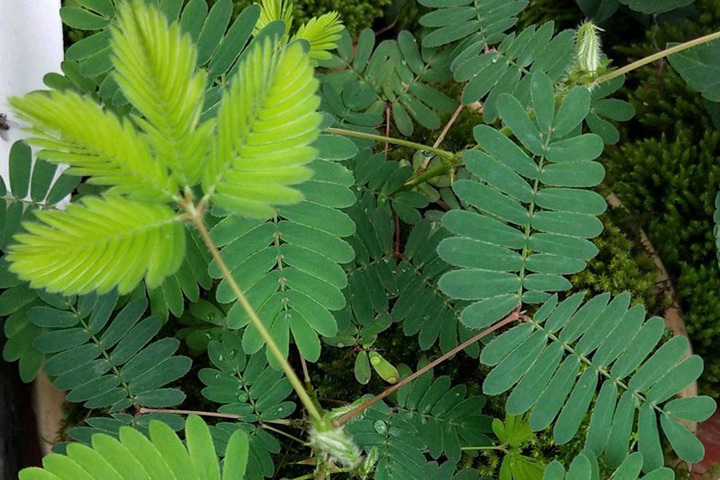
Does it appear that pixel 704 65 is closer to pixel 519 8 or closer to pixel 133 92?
pixel 519 8

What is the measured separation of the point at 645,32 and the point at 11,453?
1866mm

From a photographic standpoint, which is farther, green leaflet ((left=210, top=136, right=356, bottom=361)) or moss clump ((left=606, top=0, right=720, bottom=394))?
moss clump ((left=606, top=0, right=720, bottom=394))

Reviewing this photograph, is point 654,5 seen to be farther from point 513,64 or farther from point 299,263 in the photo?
point 299,263

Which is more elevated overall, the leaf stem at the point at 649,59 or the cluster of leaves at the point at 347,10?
the cluster of leaves at the point at 347,10

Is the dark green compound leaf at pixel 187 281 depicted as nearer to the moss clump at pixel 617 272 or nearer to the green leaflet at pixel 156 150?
the green leaflet at pixel 156 150

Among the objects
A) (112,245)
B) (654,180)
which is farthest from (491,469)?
(112,245)

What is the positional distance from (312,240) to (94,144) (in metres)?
0.40

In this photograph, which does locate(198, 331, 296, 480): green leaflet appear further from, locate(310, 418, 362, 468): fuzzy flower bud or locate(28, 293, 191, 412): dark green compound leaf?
locate(310, 418, 362, 468): fuzzy flower bud

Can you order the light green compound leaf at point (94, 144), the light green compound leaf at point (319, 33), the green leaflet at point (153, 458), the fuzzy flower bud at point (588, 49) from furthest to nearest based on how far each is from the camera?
1. the light green compound leaf at point (319, 33)
2. the fuzzy flower bud at point (588, 49)
3. the green leaflet at point (153, 458)
4. the light green compound leaf at point (94, 144)

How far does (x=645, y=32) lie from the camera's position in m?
1.77

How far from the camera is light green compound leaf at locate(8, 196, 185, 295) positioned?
0.59 metres

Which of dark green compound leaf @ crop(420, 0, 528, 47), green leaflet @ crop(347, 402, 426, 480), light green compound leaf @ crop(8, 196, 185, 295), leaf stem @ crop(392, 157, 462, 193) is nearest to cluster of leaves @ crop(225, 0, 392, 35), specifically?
dark green compound leaf @ crop(420, 0, 528, 47)

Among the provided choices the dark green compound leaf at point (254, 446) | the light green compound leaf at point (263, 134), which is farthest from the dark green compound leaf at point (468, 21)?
the dark green compound leaf at point (254, 446)

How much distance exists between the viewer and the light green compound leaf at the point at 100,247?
1.94ft
